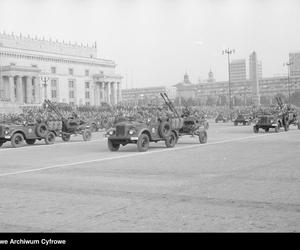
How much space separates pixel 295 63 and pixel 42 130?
273 feet

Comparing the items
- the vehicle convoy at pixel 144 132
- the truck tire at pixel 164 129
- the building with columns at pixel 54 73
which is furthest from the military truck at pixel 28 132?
the building with columns at pixel 54 73

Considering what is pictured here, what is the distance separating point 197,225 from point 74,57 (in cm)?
10946

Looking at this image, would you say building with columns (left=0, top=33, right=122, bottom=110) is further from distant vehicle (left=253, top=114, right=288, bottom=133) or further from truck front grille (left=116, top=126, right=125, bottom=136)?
truck front grille (left=116, top=126, right=125, bottom=136)

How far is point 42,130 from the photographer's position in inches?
1003

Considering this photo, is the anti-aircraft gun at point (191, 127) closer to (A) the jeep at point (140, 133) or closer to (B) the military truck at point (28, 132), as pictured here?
(A) the jeep at point (140, 133)

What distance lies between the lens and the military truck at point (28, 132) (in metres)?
23.8

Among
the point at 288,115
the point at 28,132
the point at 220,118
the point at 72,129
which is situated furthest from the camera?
the point at 220,118

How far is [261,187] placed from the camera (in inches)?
393

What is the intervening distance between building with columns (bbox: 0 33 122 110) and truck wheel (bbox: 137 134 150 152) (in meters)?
66.6

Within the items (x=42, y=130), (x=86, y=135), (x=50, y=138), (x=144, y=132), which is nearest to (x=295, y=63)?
(x=86, y=135)

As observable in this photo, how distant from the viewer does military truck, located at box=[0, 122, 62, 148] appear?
23.8m

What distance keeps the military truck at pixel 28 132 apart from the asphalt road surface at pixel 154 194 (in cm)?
827

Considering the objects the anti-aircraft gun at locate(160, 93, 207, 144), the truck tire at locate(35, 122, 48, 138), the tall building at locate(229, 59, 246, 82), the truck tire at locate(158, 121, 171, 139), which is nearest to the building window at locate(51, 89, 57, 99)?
the truck tire at locate(35, 122, 48, 138)

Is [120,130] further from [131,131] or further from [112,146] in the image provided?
[112,146]
